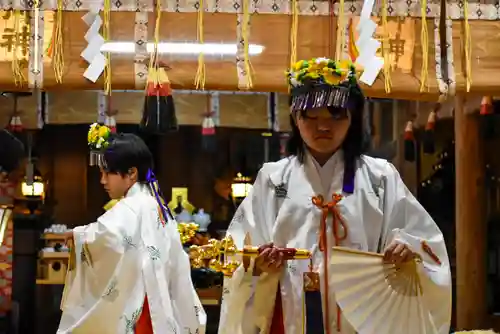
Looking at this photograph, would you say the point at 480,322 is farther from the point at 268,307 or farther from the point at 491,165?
the point at 268,307

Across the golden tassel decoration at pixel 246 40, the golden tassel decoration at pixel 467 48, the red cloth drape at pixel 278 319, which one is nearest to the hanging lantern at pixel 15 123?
the golden tassel decoration at pixel 246 40

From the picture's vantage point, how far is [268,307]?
10.2 feet

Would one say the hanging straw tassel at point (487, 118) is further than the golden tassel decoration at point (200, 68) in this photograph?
Yes

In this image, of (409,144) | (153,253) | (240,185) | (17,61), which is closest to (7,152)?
(17,61)

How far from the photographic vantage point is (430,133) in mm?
8375

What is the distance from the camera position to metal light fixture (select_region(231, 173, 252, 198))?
10.2 meters

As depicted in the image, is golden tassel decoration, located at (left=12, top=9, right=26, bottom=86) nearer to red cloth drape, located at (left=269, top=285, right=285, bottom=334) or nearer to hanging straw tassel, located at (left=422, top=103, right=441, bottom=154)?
red cloth drape, located at (left=269, top=285, right=285, bottom=334)

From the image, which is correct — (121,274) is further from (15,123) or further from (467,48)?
(15,123)

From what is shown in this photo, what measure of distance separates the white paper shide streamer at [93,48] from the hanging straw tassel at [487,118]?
3.48 m

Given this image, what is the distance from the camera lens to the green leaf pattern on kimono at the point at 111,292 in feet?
15.8

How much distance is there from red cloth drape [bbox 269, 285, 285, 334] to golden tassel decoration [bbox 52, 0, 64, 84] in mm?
2781

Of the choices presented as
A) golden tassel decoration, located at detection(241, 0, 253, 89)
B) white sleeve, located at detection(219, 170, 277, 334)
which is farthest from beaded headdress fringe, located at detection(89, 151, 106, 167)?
white sleeve, located at detection(219, 170, 277, 334)

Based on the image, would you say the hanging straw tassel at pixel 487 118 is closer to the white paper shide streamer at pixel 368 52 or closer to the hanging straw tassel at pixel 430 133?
the hanging straw tassel at pixel 430 133

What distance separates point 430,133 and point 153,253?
4.34 m
